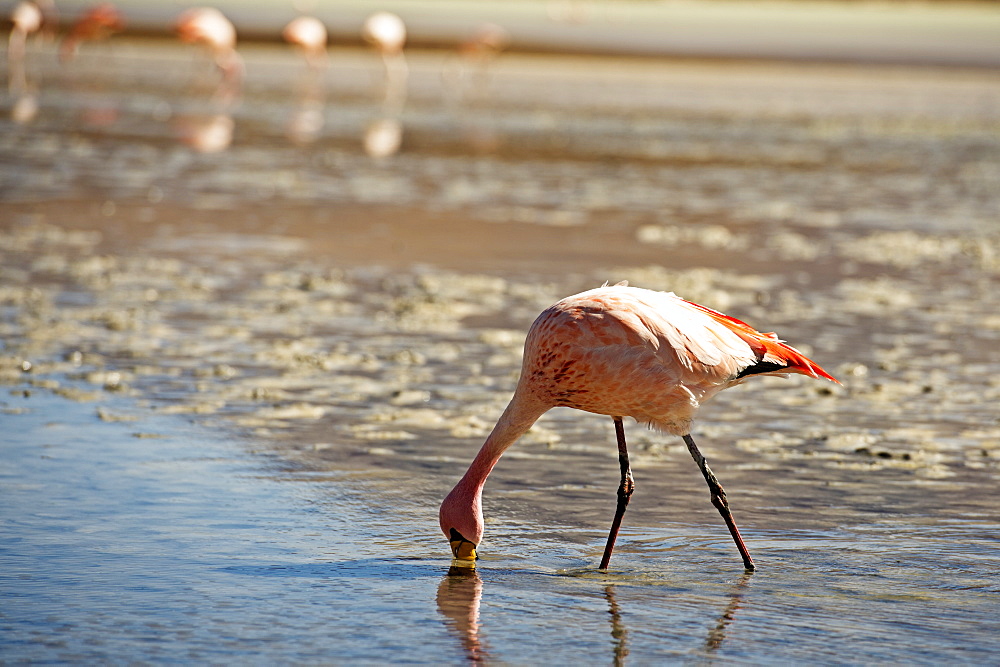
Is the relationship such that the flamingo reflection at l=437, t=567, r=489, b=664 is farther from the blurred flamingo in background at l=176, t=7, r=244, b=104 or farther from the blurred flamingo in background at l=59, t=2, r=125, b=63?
the blurred flamingo in background at l=59, t=2, r=125, b=63

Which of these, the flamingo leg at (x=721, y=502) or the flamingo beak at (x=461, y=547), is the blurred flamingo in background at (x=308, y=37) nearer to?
the flamingo leg at (x=721, y=502)

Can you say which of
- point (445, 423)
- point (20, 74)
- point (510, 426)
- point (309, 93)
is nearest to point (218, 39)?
point (309, 93)

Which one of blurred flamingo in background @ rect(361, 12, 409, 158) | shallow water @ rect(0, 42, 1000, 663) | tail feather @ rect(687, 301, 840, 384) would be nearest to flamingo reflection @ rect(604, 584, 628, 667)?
shallow water @ rect(0, 42, 1000, 663)

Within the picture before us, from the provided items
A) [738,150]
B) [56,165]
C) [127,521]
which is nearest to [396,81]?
[738,150]

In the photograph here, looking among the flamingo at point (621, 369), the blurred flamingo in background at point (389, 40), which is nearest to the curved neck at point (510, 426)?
the flamingo at point (621, 369)

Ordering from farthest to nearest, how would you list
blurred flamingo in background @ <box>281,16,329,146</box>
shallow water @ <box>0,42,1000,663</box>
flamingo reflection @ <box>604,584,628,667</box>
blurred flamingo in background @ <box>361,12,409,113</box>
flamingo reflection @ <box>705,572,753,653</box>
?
blurred flamingo in background @ <box>361,12,409,113</box> < blurred flamingo in background @ <box>281,16,329,146</box> < shallow water @ <box>0,42,1000,663</box> < flamingo reflection @ <box>705,572,753,653</box> < flamingo reflection @ <box>604,584,628,667</box>

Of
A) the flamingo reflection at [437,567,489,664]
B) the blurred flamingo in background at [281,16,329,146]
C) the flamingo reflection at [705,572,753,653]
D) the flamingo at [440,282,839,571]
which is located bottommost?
the flamingo reflection at [437,567,489,664]

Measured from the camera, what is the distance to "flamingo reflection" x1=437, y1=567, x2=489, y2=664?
189 inches

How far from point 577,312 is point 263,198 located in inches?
384

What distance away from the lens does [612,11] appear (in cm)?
5909

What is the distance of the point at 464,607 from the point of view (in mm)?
5180

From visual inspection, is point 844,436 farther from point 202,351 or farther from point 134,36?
point 134,36

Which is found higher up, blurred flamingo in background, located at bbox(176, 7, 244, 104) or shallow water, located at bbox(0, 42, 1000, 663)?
blurred flamingo in background, located at bbox(176, 7, 244, 104)

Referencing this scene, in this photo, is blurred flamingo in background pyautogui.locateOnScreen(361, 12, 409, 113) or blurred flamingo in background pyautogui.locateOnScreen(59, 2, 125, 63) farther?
blurred flamingo in background pyautogui.locateOnScreen(59, 2, 125, 63)
